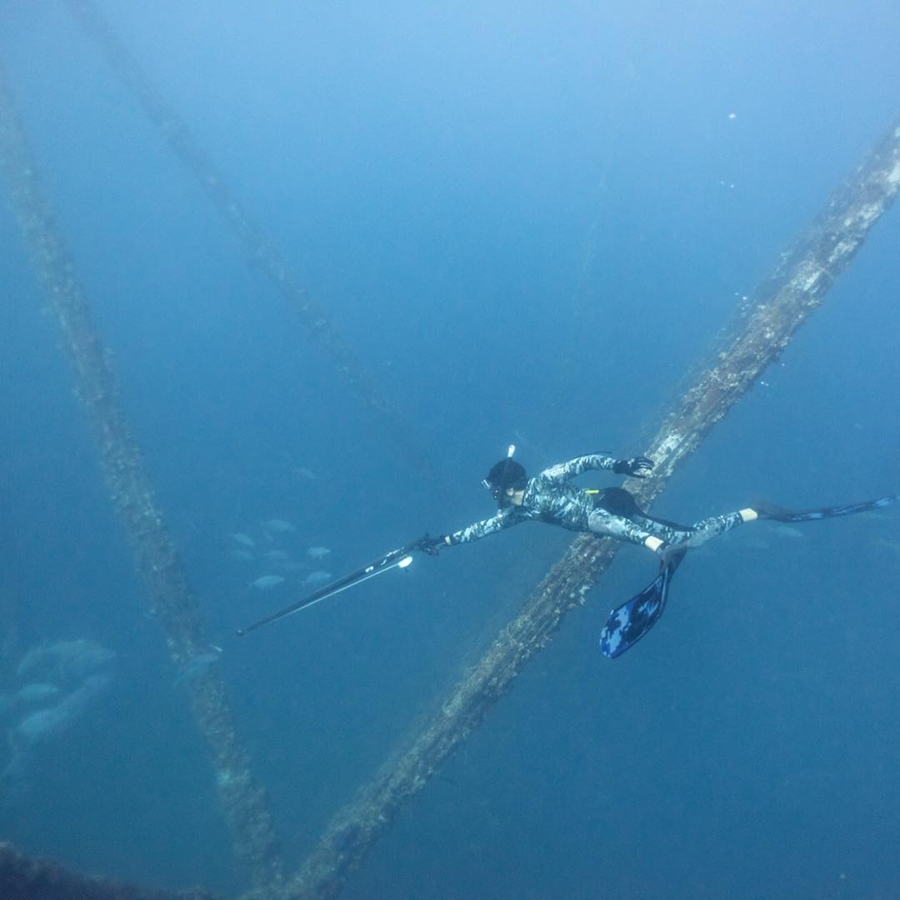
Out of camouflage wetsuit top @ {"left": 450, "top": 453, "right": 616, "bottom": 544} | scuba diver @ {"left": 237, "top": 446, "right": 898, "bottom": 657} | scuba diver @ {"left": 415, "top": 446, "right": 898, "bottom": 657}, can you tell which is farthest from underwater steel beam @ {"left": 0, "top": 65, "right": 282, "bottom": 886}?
camouflage wetsuit top @ {"left": 450, "top": 453, "right": 616, "bottom": 544}

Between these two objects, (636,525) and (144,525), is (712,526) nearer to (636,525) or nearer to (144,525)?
(636,525)

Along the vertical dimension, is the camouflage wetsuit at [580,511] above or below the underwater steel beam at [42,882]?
above

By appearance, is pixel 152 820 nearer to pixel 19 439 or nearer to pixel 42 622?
pixel 42 622

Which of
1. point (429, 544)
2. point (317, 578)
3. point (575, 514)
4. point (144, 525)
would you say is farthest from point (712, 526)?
point (317, 578)

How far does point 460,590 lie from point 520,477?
1216 cm

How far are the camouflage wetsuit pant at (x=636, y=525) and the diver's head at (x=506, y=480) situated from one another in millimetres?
876

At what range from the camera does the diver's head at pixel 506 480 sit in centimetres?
671

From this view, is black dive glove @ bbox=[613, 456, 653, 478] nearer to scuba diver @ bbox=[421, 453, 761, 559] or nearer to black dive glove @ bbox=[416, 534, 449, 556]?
scuba diver @ bbox=[421, 453, 761, 559]

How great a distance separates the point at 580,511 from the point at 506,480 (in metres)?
0.89

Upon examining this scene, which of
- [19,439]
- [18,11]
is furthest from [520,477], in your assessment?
[18,11]

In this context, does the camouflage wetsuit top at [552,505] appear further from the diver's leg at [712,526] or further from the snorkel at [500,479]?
the diver's leg at [712,526]

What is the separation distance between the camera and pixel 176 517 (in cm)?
2405

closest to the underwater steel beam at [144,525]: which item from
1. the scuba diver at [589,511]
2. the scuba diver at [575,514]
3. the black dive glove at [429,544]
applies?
the scuba diver at [575,514]

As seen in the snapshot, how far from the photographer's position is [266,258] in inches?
597
